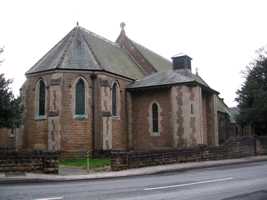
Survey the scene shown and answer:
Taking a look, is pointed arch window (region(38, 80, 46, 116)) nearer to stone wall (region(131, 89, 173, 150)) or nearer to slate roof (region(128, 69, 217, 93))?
slate roof (region(128, 69, 217, 93))

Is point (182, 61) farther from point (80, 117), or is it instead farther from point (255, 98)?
point (80, 117)

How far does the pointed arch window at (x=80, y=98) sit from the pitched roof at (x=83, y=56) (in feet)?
4.04

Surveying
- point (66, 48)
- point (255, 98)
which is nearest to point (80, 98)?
point (66, 48)

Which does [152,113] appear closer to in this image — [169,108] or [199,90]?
[169,108]

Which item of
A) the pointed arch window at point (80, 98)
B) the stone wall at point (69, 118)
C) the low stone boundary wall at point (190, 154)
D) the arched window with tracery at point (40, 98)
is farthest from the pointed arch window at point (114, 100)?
the low stone boundary wall at point (190, 154)

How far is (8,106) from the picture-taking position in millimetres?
17547

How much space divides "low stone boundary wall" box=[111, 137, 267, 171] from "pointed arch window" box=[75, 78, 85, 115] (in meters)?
7.90

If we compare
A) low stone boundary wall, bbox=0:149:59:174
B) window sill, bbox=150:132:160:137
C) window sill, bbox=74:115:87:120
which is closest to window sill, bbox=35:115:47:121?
window sill, bbox=74:115:87:120

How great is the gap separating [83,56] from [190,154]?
11.0 metres

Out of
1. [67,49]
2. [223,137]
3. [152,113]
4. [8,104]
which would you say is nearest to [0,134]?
[67,49]

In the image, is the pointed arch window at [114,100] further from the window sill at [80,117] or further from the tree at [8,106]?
the tree at [8,106]

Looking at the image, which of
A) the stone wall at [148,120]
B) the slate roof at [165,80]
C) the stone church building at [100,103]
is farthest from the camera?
the stone wall at [148,120]

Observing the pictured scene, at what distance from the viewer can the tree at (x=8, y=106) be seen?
57.3 feet

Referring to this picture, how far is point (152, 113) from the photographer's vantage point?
95.6 feet
